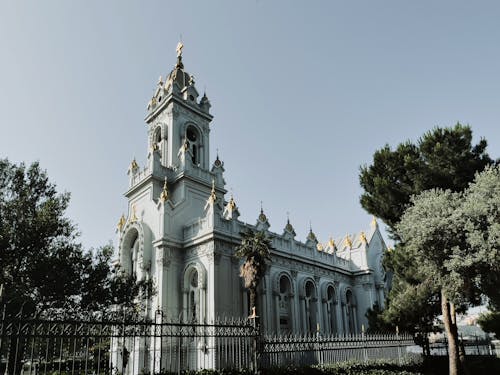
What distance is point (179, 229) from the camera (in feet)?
94.0

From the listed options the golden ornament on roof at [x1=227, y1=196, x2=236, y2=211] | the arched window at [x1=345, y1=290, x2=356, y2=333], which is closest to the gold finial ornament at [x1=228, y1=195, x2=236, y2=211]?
the golden ornament on roof at [x1=227, y1=196, x2=236, y2=211]

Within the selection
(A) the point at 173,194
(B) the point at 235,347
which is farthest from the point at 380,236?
(B) the point at 235,347

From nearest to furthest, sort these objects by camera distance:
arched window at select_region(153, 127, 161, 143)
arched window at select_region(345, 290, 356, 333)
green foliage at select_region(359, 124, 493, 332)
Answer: green foliage at select_region(359, 124, 493, 332), arched window at select_region(153, 127, 161, 143), arched window at select_region(345, 290, 356, 333)

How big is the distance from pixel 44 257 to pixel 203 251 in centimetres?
1012

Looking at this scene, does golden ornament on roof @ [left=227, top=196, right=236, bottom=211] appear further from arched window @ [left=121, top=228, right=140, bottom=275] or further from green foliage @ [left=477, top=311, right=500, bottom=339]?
green foliage @ [left=477, top=311, right=500, bottom=339]

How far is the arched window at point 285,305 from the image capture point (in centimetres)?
3002

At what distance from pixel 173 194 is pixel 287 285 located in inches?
443

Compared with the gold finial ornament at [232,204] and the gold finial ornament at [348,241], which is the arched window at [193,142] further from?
the gold finial ornament at [348,241]

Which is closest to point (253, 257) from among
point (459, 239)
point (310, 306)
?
point (459, 239)

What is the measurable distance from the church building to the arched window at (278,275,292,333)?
0.08 meters

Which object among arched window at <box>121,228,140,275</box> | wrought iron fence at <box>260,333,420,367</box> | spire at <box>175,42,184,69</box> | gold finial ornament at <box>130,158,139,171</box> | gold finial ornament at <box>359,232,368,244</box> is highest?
spire at <box>175,42,184,69</box>

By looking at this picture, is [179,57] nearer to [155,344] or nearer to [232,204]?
[232,204]

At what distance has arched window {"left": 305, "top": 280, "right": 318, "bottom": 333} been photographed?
3253 cm

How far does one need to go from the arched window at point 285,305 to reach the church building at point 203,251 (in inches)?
3.0
